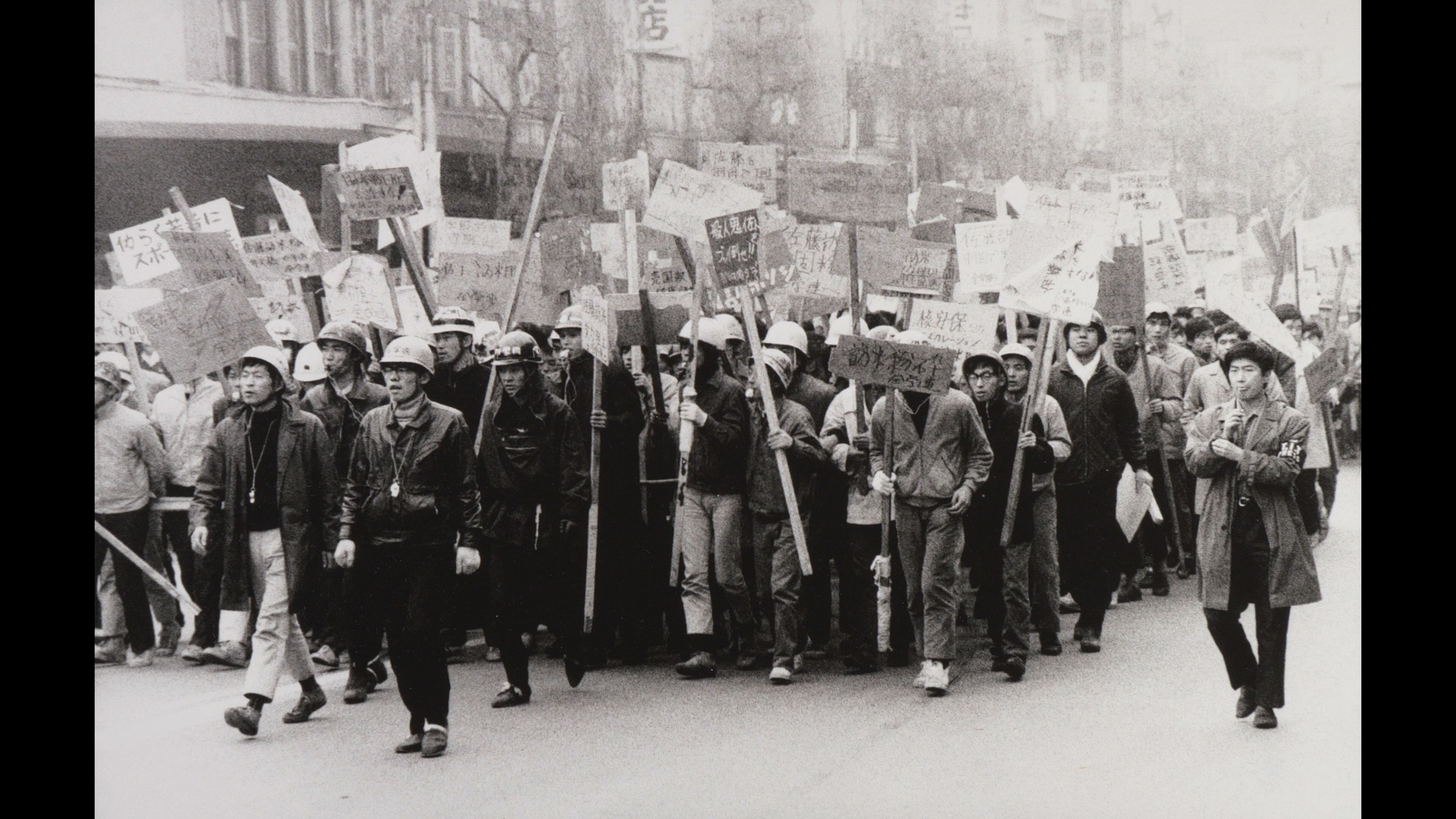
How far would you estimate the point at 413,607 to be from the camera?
705 centimetres

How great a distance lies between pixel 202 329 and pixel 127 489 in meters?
1.24

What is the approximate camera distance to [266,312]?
1117cm

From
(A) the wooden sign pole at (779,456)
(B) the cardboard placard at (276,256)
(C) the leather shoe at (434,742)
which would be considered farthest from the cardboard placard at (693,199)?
(C) the leather shoe at (434,742)

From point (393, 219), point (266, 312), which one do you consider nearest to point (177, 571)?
point (266, 312)

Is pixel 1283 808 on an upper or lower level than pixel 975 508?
lower

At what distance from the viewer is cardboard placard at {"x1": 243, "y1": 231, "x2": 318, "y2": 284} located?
10.7 meters

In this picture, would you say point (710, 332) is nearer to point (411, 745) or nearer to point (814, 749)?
point (814, 749)

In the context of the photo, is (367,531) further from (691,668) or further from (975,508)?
(975,508)

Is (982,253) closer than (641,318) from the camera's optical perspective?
No

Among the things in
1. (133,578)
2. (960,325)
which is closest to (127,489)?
(133,578)

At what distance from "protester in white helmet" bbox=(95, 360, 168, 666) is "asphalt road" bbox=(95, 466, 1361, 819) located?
69 centimetres

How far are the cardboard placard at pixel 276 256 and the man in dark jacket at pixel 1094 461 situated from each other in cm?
533

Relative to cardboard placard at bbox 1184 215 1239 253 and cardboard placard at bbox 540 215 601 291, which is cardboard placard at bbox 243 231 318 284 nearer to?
cardboard placard at bbox 540 215 601 291
